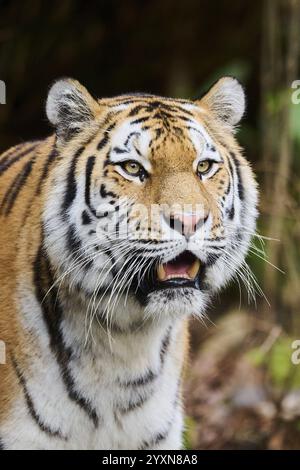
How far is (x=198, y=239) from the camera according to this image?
3158mm

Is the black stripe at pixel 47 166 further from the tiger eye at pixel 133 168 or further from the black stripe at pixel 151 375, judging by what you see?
the black stripe at pixel 151 375

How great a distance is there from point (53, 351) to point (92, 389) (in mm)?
223

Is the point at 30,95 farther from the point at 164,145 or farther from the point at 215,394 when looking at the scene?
the point at 164,145

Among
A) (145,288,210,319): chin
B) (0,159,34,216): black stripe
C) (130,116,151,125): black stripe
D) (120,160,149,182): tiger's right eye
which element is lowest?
(145,288,210,319): chin

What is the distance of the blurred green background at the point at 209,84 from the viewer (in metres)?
5.65

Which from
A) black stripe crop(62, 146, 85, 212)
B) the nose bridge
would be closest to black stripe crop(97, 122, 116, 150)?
black stripe crop(62, 146, 85, 212)

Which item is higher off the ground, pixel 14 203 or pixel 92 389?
pixel 14 203

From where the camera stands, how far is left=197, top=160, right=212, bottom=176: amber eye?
3434mm

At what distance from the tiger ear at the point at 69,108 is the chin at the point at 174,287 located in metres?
0.72

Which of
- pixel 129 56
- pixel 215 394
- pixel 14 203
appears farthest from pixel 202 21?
pixel 14 203

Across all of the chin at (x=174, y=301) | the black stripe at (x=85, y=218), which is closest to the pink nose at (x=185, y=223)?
the chin at (x=174, y=301)

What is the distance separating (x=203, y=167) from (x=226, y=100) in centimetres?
51

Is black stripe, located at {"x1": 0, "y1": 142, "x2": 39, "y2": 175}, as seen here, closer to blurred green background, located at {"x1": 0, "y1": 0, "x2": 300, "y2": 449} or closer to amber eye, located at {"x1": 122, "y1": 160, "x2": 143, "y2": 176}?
amber eye, located at {"x1": 122, "y1": 160, "x2": 143, "y2": 176}

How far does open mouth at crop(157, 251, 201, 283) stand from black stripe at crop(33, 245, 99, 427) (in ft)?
1.84
